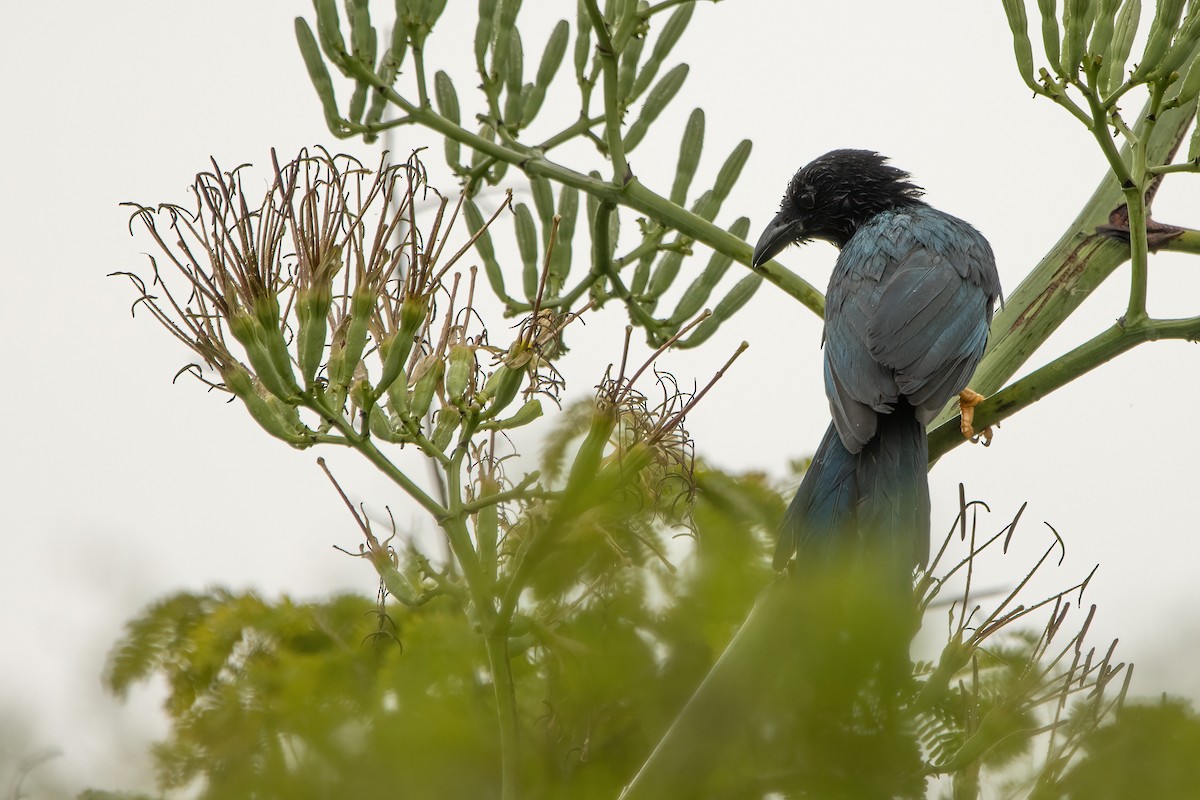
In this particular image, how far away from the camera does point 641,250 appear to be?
3314mm

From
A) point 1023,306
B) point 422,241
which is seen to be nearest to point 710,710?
point 422,241

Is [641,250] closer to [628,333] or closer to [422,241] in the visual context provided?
[422,241]

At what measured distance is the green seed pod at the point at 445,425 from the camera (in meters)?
2.08

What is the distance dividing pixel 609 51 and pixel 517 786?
217cm

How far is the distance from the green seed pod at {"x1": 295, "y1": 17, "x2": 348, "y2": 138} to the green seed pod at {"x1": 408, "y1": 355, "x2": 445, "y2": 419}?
1157mm

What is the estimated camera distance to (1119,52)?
2.47m

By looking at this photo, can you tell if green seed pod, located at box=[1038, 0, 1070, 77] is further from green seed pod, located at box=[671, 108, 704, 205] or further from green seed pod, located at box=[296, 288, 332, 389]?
green seed pod, located at box=[296, 288, 332, 389]

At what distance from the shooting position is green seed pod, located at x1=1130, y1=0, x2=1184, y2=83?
7.61 ft

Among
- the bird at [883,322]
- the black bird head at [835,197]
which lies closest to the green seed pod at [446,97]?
the bird at [883,322]

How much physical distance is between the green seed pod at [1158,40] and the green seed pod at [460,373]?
4.64 feet

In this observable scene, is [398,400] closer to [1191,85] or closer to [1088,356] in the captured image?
[1088,356]

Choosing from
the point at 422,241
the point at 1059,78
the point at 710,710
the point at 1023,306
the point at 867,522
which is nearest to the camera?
the point at 710,710

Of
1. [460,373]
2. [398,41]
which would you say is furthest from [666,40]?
[460,373]

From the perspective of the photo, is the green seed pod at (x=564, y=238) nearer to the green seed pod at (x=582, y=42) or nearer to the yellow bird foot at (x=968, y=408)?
the green seed pod at (x=582, y=42)
